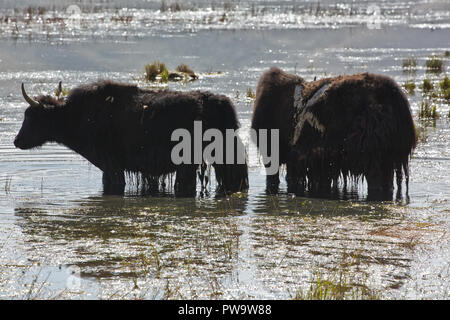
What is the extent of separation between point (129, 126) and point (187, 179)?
928 mm

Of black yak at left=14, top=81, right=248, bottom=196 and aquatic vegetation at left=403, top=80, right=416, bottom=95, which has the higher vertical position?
black yak at left=14, top=81, right=248, bottom=196

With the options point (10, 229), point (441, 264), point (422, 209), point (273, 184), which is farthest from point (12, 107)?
point (441, 264)

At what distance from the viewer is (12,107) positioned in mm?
15492

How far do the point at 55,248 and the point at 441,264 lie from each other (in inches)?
120

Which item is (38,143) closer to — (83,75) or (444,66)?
(83,75)

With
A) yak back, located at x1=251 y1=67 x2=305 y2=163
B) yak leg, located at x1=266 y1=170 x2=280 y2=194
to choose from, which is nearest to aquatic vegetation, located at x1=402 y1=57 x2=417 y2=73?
yak back, located at x1=251 y1=67 x2=305 y2=163

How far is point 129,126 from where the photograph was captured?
9.53 m

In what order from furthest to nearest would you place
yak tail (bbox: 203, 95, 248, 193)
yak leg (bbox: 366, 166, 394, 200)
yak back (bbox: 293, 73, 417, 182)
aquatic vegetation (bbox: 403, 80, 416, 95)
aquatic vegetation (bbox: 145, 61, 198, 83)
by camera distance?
1. aquatic vegetation (bbox: 145, 61, 198, 83)
2. aquatic vegetation (bbox: 403, 80, 416, 95)
3. yak tail (bbox: 203, 95, 248, 193)
4. yak leg (bbox: 366, 166, 394, 200)
5. yak back (bbox: 293, 73, 417, 182)

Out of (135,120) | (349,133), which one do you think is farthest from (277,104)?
(135,120)

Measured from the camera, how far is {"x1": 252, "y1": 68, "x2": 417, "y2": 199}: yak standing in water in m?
8.57

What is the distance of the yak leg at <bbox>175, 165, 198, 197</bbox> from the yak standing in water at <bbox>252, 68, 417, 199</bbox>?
118 cm

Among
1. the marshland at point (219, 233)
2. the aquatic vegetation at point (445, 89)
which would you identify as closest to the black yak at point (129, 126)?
the marshland at point (219, 233)

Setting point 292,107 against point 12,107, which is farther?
point 12,107

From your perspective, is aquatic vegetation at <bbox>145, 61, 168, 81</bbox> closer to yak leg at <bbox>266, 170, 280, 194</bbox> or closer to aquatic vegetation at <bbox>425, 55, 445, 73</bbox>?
aquatic vegetation at <bbox>425, 55, 445, 73</bbox>
